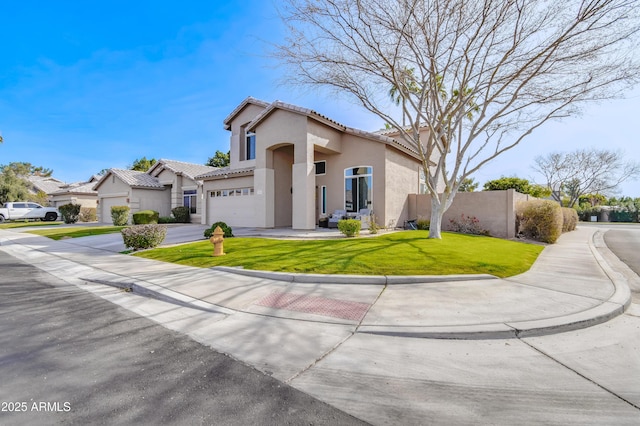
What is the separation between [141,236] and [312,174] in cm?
833

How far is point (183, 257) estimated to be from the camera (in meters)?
9.52

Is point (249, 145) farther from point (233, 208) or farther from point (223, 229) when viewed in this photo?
point (223, 229)

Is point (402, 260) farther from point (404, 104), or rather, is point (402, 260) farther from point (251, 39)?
point (251, 39)

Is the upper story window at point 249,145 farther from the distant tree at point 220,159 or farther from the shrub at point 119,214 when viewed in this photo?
the distant tree at point 220,159

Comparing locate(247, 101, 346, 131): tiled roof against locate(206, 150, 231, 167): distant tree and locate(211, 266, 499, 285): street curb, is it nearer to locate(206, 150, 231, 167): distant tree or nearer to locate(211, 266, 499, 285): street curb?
locate(211, 266, 499, 285): street curb

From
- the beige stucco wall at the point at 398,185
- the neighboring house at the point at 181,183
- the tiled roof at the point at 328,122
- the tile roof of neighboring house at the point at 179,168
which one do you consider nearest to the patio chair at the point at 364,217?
the beige stucco wall at the point at 398,185

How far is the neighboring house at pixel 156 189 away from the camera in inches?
952

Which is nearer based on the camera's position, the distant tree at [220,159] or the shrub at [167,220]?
the shrub at [167,220]

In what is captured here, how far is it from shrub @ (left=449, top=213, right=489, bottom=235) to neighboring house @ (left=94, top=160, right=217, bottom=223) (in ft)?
61.3

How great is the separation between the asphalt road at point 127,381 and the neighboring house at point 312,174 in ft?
38.1

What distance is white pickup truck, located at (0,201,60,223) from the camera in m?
28.8

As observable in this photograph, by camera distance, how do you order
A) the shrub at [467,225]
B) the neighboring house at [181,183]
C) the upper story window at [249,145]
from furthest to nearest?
1. the neighboring house at [181,183]
2. the upper story window at [249,145]
3. the shrub at [467,225]

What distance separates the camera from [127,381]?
292cm

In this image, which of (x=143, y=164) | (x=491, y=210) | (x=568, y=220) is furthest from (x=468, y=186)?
(x=143, y=164)
